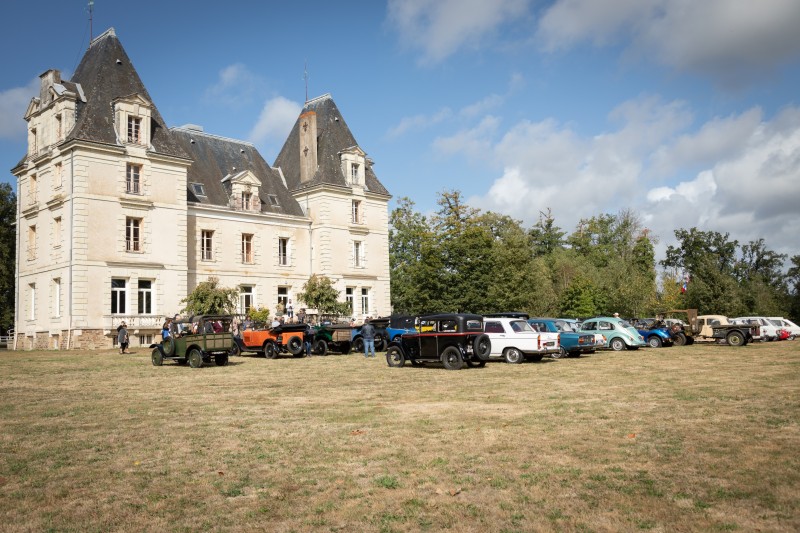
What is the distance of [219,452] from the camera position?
8930 millimetres

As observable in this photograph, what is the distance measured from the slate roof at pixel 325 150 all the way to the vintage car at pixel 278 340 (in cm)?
2221

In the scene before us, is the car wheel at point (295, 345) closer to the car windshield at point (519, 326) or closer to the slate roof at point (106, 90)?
the car windshield at point (519, 326)

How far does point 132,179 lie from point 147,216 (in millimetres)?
2230

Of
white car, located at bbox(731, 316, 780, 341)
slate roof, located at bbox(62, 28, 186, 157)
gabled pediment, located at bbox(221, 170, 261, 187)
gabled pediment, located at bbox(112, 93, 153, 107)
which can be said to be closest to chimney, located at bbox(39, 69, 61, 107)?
slate roof, located at bbox(62, 28, 186, 157)

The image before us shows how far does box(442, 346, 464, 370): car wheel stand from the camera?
20.7 meters

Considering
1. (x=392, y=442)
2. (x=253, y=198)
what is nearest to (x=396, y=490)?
(x=392, y=442)

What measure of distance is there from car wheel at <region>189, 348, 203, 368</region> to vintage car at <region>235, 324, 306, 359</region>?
4521 mm

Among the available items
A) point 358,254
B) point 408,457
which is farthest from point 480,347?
point 358,254

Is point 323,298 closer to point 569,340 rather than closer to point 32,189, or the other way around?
point 32,189

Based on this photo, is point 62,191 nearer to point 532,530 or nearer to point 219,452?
point 219,452

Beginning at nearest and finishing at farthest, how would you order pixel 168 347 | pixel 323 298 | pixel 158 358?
pixel 168 347 < pixel 158 358 < pixel 323 298

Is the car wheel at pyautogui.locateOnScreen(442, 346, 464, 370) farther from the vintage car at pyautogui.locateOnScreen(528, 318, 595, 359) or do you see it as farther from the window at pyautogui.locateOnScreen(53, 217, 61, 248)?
the window at pyautogui.locateOnScreen(53, 217, 61, 248)

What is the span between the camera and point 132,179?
127ft

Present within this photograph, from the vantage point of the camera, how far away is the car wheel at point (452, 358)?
20734 millimetres
